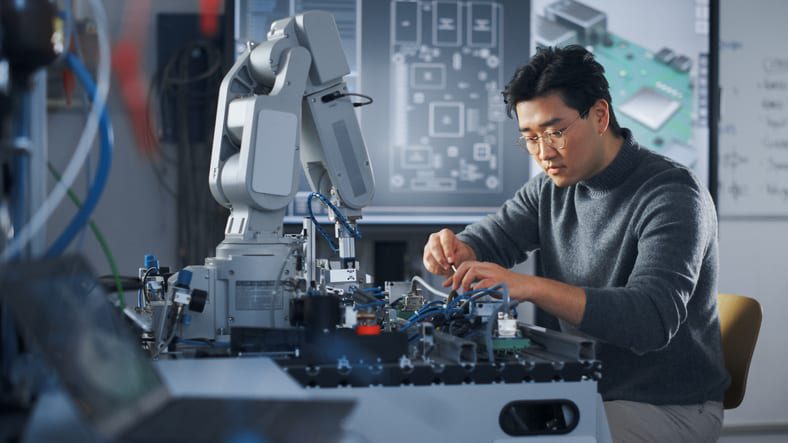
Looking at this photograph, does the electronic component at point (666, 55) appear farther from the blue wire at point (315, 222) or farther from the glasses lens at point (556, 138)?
the blue wire at point (315, 222)

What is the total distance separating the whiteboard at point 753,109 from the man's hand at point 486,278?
2399mm

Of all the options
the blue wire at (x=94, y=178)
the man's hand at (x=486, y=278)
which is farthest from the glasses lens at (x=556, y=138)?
the blue wire at (x=94, y=178)

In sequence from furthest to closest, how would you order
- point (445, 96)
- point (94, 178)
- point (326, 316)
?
point (445, 96) < point (326, 316) < point (94, 178)

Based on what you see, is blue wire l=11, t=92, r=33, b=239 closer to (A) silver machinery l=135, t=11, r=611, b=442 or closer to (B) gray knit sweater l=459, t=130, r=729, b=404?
(A) silver machinery l=135, t=11, r=611, b=442

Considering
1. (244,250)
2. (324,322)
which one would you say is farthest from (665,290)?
(244,250)

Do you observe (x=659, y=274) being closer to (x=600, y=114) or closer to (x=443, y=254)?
(x=600, y=114)

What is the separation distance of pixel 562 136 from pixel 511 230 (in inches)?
17.5

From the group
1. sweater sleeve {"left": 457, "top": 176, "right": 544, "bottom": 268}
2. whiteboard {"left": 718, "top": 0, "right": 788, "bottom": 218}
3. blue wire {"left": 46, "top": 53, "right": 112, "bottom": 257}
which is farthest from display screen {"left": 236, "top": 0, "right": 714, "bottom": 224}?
blue wire {"left": 46, "top": 53, "right": 112, "bottom": 257}

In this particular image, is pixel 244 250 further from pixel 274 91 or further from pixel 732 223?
pixel 732 223

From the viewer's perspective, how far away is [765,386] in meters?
3.84

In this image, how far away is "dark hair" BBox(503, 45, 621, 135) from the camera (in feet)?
6.63

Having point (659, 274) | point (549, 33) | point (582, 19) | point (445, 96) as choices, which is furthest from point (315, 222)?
point (582, 19)

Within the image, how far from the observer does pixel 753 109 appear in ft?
12.5

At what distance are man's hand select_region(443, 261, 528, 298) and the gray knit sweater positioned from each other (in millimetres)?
133
